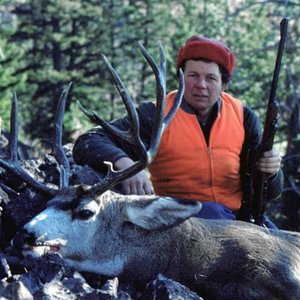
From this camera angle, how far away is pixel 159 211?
13.9 feet

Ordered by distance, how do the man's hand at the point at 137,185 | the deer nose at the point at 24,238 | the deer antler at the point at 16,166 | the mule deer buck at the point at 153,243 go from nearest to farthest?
the deer nose at the point at 24,238, the mule deer buck at the point at 153,243, the deer antler at the point at 16,166, the man's hand at the point at 137,185

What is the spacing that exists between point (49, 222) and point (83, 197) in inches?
11.3

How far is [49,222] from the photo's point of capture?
4.07 meters

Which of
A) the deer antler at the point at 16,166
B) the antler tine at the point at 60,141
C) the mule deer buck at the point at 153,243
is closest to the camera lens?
the mule deer buck at the point at 153,243

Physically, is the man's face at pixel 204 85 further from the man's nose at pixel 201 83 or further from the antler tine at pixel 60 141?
the antler tine at pixel 60 141

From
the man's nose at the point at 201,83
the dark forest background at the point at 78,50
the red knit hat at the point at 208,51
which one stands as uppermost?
the red knit hat at the point at 208,51

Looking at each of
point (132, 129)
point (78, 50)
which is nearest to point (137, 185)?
point (132, 129)

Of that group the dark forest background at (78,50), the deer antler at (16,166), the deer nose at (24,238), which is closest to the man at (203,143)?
→ the deer antler at (16,166)

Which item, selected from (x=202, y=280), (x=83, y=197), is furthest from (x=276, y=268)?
(x=83, y=197)

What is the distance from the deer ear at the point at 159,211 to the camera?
4.18m

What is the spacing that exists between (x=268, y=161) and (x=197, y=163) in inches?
23.4

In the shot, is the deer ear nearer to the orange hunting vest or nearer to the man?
the man

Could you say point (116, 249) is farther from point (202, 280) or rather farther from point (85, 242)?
point (202, 280)

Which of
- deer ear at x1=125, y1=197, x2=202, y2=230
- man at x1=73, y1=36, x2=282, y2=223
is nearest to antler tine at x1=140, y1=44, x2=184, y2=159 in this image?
deer ear at x1=125, y1=197, x2=202, y2=230
